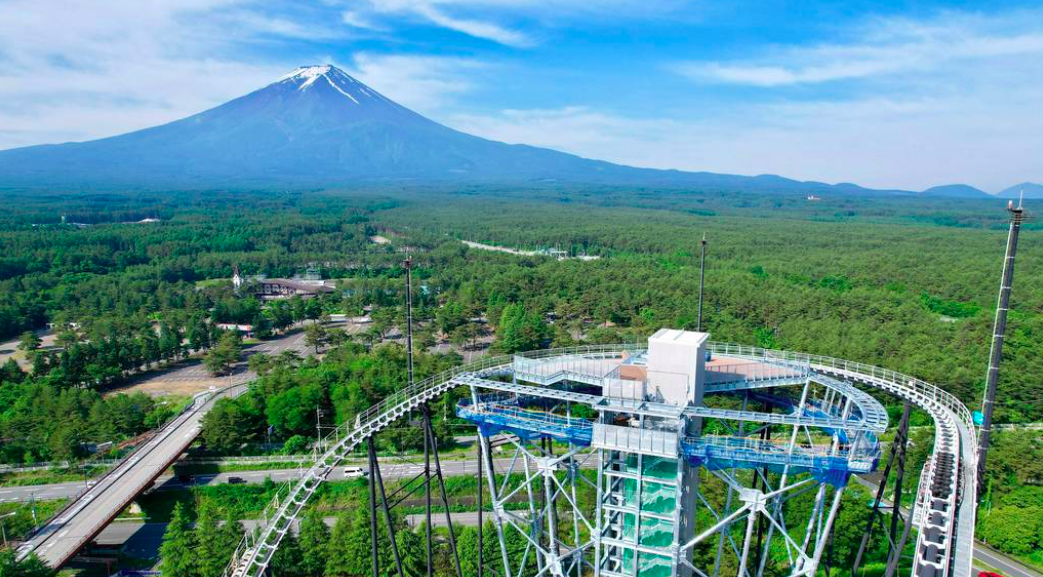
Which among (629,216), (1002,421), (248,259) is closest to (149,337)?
(248,259)

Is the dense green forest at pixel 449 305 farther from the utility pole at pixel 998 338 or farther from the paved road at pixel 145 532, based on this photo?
the utility pole at pixel 998 338

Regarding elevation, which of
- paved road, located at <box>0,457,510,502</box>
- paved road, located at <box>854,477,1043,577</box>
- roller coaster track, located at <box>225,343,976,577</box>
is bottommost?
paved road, located at <box>0,457,510,502</box>

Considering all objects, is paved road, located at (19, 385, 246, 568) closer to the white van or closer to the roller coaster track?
the roller coaster track

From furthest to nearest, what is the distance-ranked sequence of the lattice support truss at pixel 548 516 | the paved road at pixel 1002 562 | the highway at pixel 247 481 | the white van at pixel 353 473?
the white van at pixel 353 473, the highway at pixel 247 481, the paved road at pixel 1002 562, the lattice support truss at pixel 548 516

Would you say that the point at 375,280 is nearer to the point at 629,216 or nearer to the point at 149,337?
the point at 149,337

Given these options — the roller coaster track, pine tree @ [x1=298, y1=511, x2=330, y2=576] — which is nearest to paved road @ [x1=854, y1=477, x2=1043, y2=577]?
the roller coaster track

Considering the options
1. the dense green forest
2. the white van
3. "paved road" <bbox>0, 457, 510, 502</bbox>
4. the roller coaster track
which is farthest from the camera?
the dense green forest

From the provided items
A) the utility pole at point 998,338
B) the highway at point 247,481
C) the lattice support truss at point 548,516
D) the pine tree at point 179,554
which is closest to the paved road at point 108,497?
the highway at point 247,481
